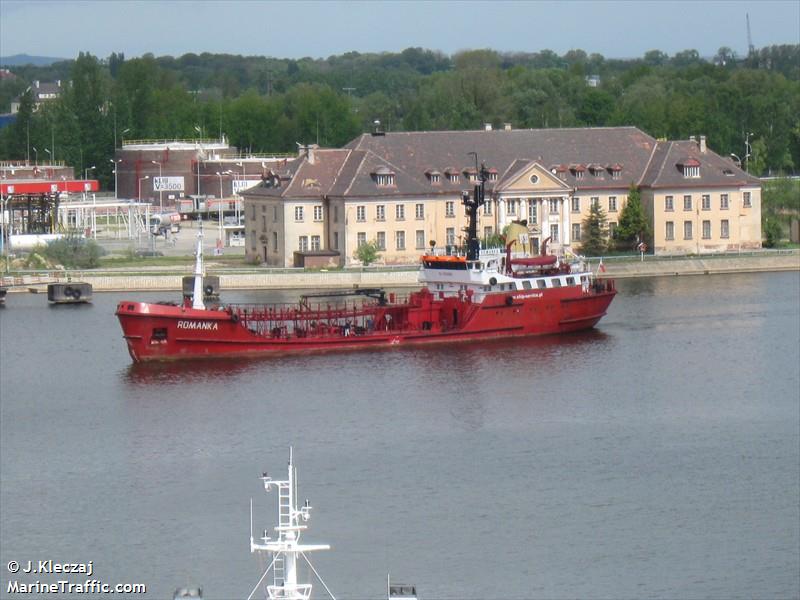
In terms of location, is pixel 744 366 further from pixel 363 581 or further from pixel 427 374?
pixel 363 581

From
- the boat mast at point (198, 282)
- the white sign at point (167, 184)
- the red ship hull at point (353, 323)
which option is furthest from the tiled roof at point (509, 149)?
the white sign at point (167, 184)

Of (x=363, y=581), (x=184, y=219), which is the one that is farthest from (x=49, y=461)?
(x=184, y=219)

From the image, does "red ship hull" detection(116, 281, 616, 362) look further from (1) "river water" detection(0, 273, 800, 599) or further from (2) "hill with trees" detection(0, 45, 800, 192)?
(2) "hill with trees" detection(0, 45, 800, 192)

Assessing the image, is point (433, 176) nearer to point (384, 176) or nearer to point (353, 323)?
point (384, 176)

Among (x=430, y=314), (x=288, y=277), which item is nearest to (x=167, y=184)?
(x=288, y=277)

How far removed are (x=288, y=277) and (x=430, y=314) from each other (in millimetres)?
13444

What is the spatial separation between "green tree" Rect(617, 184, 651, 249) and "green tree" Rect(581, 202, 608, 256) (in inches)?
25.9

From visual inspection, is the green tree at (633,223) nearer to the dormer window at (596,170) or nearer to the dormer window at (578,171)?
the dormer window at (596,170)

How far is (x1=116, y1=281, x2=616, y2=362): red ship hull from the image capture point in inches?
2206

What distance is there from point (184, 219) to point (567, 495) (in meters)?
67.8

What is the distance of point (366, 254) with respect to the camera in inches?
2965

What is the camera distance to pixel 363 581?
32438mm

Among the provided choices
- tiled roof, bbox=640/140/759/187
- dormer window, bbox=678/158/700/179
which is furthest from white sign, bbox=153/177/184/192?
dormer window, bbox=678/158/700/179

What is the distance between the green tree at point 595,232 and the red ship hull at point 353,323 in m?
15.2
